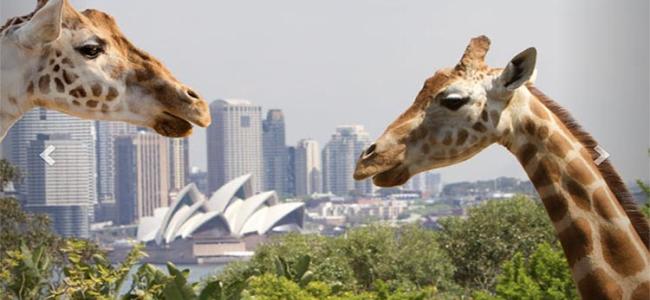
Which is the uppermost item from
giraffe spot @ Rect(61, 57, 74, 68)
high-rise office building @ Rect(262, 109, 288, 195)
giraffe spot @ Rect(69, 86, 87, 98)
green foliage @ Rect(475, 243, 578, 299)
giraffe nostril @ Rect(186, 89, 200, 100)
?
high-rise office building @ Rect(262, 109, 288, 195)

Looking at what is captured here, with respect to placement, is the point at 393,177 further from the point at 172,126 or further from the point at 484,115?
Result: the point at 172,126

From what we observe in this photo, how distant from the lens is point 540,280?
40.1 feet

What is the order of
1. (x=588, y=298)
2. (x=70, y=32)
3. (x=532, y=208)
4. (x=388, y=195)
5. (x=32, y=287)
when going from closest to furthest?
(x=70, y=32)
(x=588, y=298)
(x=32, y=287)
(x=532, y=208)
(x=388, y=195)

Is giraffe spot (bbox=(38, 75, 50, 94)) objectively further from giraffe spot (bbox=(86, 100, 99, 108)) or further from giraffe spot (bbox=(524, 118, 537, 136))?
giraffe spot (bbox=(524, 118, 537, 136))

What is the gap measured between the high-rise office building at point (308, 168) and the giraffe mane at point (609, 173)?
161 metres

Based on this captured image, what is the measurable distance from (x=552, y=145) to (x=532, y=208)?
35520 mm

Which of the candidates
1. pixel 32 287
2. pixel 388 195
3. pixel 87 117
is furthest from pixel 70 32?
pixel 388 195

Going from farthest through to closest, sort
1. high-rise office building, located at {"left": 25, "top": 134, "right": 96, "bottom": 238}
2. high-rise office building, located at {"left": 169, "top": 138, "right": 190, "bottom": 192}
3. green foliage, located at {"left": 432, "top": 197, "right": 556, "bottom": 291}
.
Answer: high-rise office building, located at {"left": 169, "top": 138, "right": 190, "bottom": 192} < green foliage, located at {"left": 432, "top": 197, "right": 556, "bottom": 291} < high-rise office building, located at {"left": 25, "top": 134, "right": 96, "bottom": 238}

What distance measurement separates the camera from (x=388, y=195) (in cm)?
16288

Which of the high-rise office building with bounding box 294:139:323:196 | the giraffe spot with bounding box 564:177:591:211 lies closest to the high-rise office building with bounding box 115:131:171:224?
the high-rise office building with bounding box 294:139:323:196

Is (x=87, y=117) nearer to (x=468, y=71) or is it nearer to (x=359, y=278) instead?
(x=468, y=71)

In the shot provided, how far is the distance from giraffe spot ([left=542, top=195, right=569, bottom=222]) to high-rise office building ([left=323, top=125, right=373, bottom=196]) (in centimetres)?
15850

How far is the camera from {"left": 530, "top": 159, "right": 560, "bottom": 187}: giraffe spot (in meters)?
4.78

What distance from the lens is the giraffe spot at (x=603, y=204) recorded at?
184 inches
